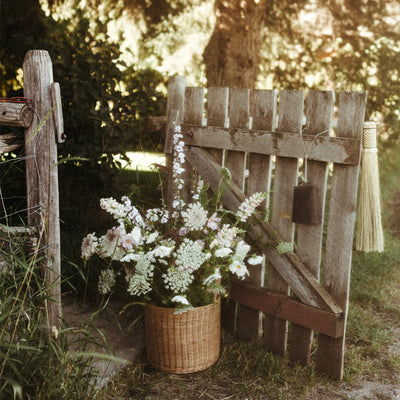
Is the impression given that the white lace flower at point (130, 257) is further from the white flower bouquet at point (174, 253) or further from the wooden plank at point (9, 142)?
the wooden plank at point (9, 142)

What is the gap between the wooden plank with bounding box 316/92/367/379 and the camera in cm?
302

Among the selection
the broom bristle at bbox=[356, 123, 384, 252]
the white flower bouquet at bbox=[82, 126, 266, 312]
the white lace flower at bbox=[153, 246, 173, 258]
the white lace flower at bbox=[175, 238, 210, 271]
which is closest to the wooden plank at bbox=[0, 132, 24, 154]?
the white flower bouquet at bbox=[82, 126, 266, 312]

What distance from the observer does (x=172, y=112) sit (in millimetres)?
3852

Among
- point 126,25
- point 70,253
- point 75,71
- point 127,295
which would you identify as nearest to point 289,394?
point 127,295

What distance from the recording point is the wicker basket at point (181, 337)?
126 inches

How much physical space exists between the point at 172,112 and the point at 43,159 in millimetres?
1252

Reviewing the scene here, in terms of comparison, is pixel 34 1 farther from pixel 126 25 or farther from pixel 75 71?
pixel 126 25

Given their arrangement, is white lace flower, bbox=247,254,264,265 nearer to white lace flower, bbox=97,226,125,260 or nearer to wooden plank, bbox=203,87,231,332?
wooden plank, bbox=203,87,231,332

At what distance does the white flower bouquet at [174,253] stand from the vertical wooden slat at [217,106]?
1.40ft

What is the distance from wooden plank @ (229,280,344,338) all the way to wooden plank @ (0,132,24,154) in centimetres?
171

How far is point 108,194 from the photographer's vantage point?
184 inches

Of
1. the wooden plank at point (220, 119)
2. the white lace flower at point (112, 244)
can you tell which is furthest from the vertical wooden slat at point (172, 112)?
the white lace flower at point (112, 244)

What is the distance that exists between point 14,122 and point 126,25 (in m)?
8.29

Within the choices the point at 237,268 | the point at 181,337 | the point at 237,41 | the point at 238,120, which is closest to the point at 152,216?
the point at 237,268
